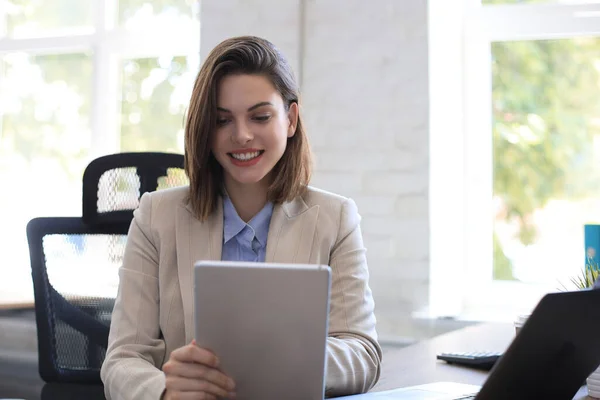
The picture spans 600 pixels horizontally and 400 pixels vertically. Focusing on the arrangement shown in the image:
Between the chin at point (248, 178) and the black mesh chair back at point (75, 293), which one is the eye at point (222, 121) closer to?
the chin at point (248, 178)

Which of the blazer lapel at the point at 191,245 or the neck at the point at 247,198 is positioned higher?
the neck at the point at 247,198

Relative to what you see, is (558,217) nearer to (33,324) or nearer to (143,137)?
(143,137)

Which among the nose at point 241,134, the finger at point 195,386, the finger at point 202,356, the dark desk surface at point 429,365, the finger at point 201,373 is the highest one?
the nose at point 241,134

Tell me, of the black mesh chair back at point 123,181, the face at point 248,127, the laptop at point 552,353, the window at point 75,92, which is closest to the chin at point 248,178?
the face at point 248,127

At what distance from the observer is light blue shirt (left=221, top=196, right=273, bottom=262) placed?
1569mm

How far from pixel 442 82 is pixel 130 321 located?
1.64 m

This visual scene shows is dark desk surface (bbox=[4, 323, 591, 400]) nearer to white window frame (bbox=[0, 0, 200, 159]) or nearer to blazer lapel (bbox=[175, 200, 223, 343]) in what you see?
blazer lapel (bbox=[175, 200, 223, 343])

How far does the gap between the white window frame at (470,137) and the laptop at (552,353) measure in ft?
5.27

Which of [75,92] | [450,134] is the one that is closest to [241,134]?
[450,134]

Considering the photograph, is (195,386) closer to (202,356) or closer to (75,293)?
(202,356)

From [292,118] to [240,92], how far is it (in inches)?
7.3

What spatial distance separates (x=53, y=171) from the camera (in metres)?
3.65

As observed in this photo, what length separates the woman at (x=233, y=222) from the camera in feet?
4.87

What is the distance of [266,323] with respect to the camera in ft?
3.21
